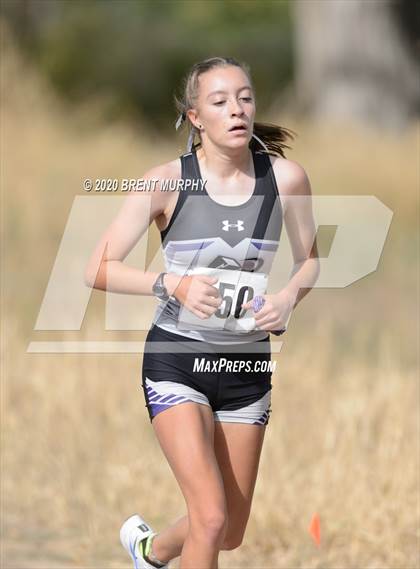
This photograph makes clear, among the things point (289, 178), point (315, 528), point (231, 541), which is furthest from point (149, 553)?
point (289, 178)

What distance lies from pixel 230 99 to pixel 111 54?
22.5 m

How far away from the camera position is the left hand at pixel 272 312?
4184 millimetres

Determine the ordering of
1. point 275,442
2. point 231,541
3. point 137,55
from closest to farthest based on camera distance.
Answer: point 231,541 < point 275,442 < point 137,55

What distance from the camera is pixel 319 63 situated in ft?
67.6

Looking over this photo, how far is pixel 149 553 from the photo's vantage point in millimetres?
4957

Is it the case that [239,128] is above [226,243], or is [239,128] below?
above

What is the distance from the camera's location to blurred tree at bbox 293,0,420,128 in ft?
64.7

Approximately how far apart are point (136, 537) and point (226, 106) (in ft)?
6.10

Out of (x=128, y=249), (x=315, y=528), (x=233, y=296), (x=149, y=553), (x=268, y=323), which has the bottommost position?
(x=149, y=553)

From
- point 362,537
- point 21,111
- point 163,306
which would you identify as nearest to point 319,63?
point 21,111

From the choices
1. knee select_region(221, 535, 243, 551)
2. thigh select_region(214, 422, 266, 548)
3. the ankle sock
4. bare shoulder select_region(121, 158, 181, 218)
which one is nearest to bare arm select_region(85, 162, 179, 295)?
bare shoulder select_region(121, 158, 181, 218)

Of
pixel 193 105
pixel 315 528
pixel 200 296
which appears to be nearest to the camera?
pixel 200 296

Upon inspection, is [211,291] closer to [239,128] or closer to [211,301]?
[211,301]

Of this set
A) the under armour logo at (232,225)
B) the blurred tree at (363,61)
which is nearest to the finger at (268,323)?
the under armour logo at (232,225)
